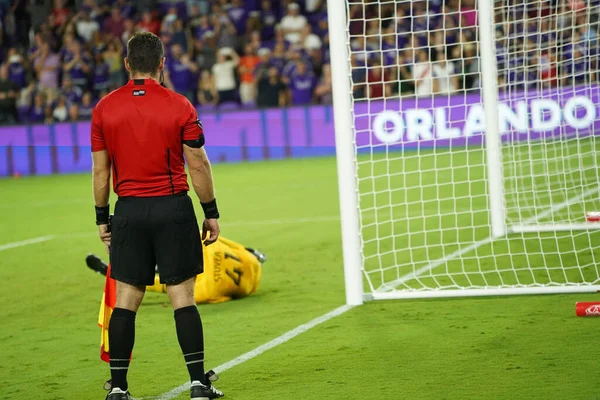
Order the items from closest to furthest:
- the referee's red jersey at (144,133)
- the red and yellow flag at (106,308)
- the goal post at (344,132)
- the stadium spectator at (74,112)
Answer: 1. the referee's red jersey at (144,133)
2. the red and yellow flag at (106,308)
3. the goal post at (344,132)
4. the stadium spectator at (74,112)

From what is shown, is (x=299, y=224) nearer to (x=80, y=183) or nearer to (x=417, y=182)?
(x=417, y=182)

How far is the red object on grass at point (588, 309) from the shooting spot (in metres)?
6.88

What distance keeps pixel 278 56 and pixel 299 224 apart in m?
11.6

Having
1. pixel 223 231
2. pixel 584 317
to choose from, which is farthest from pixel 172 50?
pixel 584 317

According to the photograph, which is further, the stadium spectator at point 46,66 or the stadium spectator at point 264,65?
the stadium spectator at point 46,66

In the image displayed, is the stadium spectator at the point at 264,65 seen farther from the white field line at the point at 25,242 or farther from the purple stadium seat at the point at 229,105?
the white field line at the point at 25,242

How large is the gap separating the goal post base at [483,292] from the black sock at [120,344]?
2965mm

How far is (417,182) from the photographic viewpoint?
16.0m

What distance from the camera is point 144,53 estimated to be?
16.9 feet

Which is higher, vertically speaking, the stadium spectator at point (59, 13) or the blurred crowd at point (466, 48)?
the stadium spectator at point (59, 13)

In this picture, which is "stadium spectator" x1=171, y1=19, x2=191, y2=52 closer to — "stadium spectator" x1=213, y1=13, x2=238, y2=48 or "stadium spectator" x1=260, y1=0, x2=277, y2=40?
"stadium spectator" x1=213, y1=13, x2=238, y2=48

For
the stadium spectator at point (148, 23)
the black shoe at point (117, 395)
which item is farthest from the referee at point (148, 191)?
the stadium spectator at point (148, 23)

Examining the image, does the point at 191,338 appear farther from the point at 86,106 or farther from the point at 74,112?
the point at 86,106

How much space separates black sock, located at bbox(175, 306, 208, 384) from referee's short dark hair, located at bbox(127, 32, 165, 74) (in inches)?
46.5
